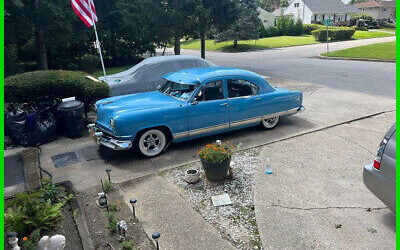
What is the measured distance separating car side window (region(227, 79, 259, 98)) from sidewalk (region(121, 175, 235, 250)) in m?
2.65

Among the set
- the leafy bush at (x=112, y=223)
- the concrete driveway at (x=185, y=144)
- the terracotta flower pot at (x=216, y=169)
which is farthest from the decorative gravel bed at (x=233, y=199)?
the leafy bush at (x=112, y=223)

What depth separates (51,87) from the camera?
789cm

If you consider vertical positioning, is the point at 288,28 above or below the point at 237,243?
above

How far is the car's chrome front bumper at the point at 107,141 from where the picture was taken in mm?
5691

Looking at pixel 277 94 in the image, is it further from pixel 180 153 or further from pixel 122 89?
pixel 122 89

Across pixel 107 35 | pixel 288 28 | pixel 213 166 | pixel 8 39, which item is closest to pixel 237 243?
pixel 213 166

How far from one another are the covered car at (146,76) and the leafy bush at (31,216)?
6.40 metres

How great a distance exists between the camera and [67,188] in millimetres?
4863

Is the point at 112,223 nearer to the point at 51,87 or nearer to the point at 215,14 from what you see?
the point at 51,87

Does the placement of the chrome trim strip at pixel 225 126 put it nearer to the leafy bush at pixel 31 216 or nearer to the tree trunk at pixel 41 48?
the leafy bush at pixel 31 216

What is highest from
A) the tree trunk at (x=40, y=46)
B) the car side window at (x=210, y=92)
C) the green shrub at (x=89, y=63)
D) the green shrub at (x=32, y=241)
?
the tree trunk at (x=40, y=46)

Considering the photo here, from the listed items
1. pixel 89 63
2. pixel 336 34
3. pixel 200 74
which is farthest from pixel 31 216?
pixel 336 34

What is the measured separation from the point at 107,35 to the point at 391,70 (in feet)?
56.6

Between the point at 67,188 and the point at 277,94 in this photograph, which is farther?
the point at 277,94
